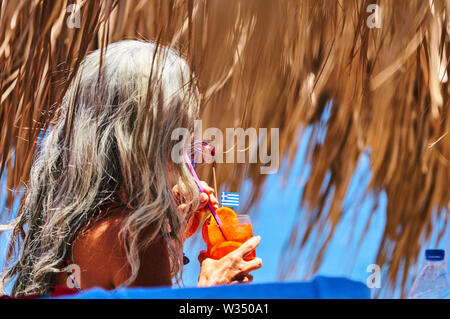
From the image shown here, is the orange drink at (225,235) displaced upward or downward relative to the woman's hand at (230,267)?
upward

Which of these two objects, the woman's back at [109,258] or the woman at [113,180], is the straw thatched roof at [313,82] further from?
the woman's back at [109,258]

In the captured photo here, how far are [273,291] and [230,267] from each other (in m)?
0.42

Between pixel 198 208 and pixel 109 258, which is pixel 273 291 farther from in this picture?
pixel 198 208

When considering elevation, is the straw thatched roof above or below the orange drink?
above

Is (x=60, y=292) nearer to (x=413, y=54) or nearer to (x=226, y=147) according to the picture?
(x=226, y=147)

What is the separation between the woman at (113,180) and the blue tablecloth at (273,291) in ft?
0.81

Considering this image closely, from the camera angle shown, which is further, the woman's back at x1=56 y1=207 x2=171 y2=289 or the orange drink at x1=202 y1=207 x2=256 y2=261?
the orange drink at x1=202 y1=207 x2=256 y2=261

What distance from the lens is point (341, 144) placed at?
254 cm

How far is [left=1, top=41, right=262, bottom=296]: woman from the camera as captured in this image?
4.17 feet

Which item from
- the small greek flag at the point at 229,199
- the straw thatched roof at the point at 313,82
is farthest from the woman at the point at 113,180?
the straw thatched roof at the point at 313,82

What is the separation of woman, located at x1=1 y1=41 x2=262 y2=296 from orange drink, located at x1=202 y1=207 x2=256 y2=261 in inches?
7.0

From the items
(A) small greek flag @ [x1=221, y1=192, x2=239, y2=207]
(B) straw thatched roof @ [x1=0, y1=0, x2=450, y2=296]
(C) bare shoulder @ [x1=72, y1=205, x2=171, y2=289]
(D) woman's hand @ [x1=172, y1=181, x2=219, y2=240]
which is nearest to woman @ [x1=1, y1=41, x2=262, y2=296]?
(C) bare shoulder @ [x1=72, y1=205, x2=171, y2=289]

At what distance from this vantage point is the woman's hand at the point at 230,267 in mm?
1472

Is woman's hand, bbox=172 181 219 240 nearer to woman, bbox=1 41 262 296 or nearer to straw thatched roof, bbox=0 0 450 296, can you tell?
woman, bbox=1 41 262 296
